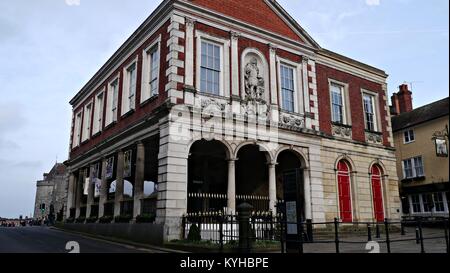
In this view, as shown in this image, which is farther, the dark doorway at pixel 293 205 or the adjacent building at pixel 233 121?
the adjacent building at pixel 233 121

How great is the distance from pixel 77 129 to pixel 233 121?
16.1 m

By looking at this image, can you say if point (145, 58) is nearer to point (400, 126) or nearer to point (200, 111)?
point (200, 111)

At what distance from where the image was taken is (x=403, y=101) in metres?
32.2

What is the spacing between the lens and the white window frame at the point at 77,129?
2691 centimetres

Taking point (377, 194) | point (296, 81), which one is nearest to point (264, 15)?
point (296, 81)

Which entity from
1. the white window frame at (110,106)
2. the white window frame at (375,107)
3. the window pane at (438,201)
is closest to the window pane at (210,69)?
the white window frame at (110,106)

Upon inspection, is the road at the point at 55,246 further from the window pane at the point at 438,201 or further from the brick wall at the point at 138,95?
the window pane at the point at 438,201

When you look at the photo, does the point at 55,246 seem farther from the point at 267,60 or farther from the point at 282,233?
the point at 267,60

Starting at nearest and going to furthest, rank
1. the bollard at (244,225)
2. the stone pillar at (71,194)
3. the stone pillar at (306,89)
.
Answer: the bollard at (244,225), the stone pillar at (306,89), the stone pillar at (71,194)

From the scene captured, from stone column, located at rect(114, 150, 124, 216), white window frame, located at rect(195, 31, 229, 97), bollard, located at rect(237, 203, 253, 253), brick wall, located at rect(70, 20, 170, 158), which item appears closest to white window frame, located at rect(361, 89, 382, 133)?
white window frame, located at rect(195, 31, 229, 97)

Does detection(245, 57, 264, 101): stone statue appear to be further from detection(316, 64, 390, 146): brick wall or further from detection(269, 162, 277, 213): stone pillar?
detection(316, 64, 390, 146): brick wall

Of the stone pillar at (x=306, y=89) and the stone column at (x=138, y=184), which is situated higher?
the stone pillar at (x=306, y=89)

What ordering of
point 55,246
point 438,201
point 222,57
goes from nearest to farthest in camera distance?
point 55,246 < point 222,57 < point 438,201

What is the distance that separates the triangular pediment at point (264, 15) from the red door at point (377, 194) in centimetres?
787
